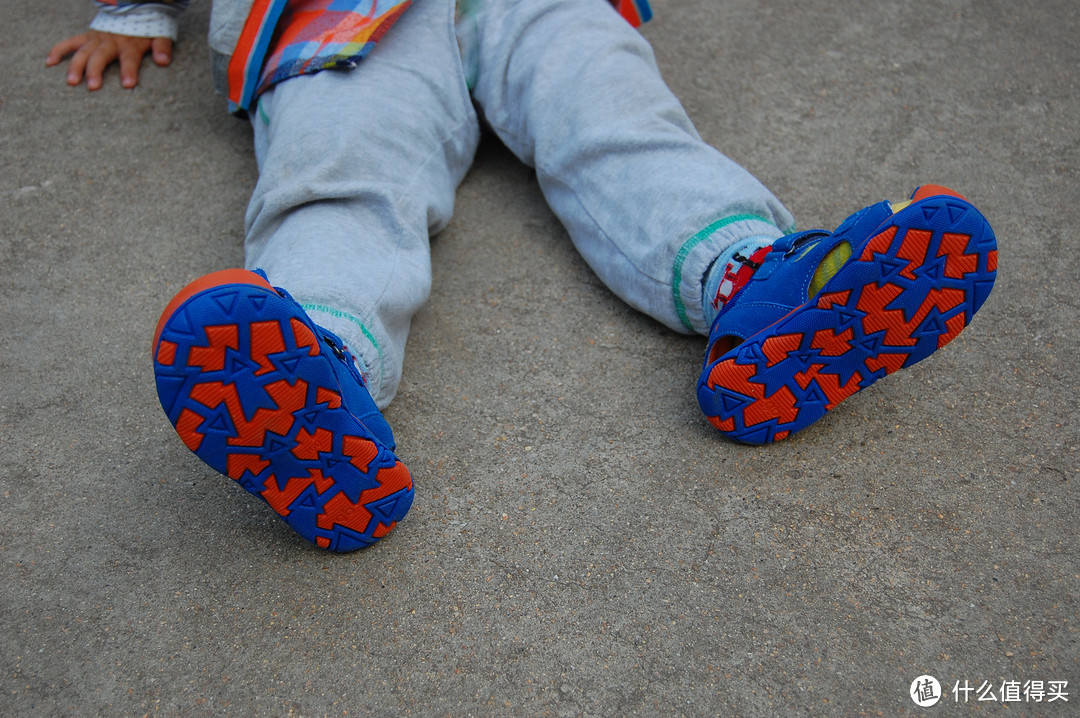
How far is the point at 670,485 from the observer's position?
919mm

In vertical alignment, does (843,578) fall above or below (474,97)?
below

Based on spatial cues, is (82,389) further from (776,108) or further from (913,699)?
(776,108)

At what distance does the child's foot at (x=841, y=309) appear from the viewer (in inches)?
30.7

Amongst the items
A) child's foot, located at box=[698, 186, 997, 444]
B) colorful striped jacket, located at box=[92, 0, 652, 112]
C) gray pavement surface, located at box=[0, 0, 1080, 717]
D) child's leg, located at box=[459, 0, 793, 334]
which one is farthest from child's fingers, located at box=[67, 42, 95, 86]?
child's foot, located at box=[698, 186, 997, 444]

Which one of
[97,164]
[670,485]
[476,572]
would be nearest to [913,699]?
[670,485]

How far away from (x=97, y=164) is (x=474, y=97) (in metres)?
0.66

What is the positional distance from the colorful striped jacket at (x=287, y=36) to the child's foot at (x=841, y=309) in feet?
2.04

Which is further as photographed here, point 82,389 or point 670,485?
point 82,389

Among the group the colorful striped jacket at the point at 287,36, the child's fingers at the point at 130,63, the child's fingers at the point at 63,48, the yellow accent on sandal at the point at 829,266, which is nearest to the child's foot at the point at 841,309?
the yellow accent on sandal at the point at 829,266

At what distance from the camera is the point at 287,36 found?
1.18 meters

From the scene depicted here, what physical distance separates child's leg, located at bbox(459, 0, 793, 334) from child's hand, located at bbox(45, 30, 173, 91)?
0.71 meters

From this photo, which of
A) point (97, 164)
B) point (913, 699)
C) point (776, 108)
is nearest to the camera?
point (913, 699)

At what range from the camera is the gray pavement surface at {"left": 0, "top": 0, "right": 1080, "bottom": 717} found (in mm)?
754

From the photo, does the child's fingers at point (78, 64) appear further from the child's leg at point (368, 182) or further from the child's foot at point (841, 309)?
the child's foot at point (841, 309)
